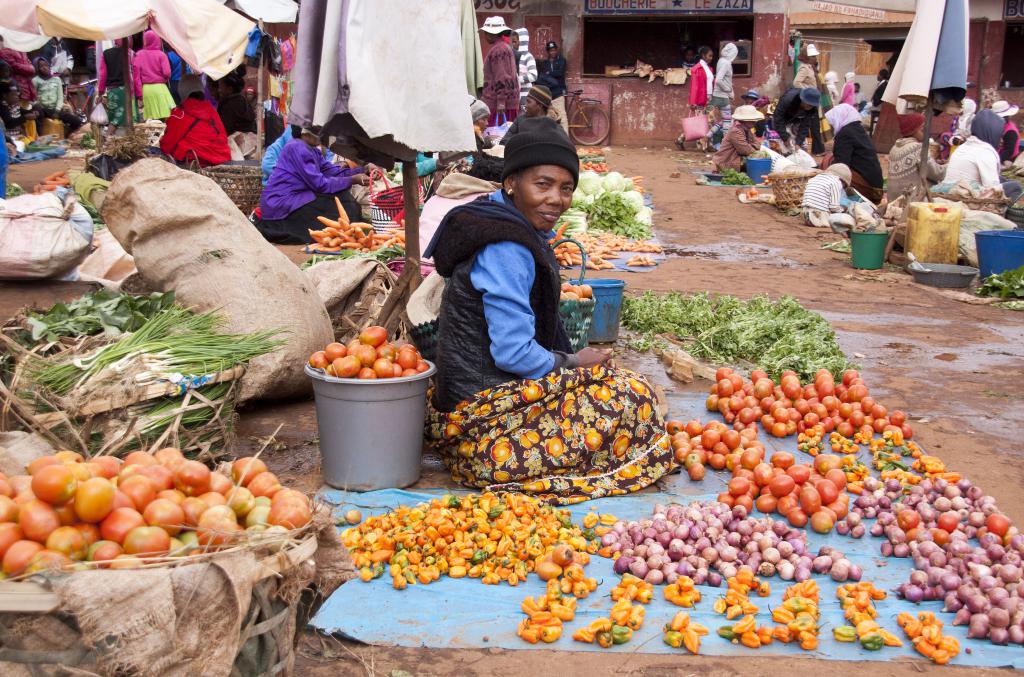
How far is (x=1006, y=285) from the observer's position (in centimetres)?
769

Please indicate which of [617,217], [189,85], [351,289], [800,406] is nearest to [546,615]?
[800,406]

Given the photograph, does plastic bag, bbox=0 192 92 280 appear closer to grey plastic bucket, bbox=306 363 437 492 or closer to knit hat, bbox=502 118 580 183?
grey plastic bucket, bbox=306 363 437 492

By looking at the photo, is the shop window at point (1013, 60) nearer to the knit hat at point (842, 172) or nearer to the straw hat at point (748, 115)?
the straw hat at point (748, 115)

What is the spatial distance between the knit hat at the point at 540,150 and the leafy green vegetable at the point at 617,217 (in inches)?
260

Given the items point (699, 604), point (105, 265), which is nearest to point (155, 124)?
point (105, 265)

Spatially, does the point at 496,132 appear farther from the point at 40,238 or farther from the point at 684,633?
the point at 684,633

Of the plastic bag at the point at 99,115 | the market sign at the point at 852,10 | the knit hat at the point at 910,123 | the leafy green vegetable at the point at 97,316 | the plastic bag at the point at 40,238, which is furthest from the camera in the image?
the market sign at the point at 852,10

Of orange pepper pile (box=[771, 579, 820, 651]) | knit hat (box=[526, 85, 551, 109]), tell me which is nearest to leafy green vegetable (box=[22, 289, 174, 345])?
orange pepper pile (box=[771, 579, 820, 651])

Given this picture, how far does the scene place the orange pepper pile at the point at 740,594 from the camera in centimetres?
273

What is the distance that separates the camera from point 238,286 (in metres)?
4.39

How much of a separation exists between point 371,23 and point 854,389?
2844 mm

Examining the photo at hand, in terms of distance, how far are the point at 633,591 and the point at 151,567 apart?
63.0 inches

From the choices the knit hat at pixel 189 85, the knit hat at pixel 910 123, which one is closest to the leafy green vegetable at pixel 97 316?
the knit hat at pixel 189 85

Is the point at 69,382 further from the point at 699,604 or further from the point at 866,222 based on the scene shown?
the point at 866,222
